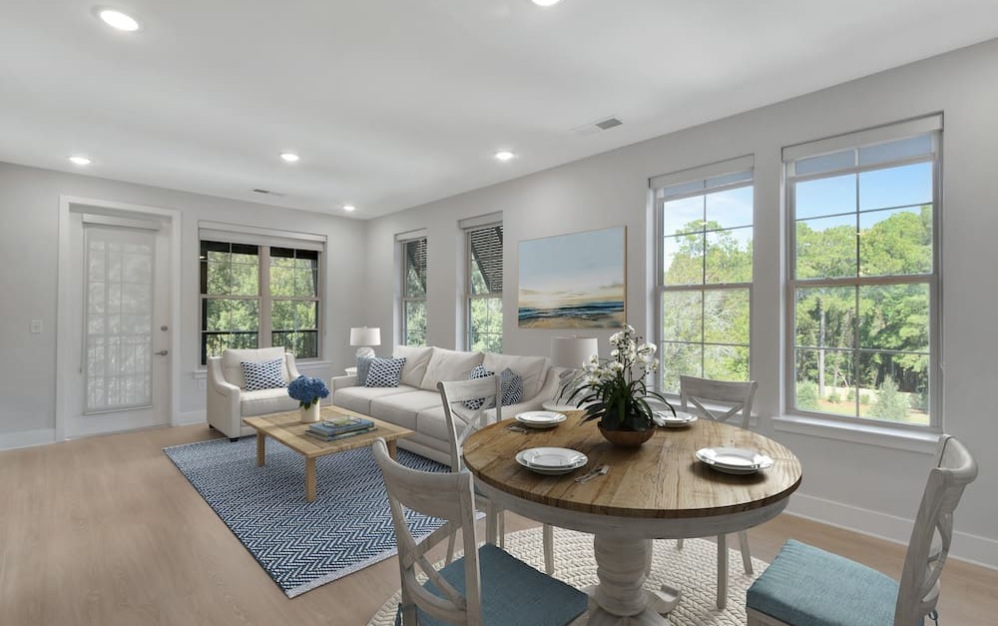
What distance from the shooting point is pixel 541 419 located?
6.95ft

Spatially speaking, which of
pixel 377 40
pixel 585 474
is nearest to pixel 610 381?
pixel 585 474

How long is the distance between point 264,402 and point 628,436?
162 inches

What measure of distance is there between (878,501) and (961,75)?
2372 mm

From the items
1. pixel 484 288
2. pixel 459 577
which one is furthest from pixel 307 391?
pixel 459 577

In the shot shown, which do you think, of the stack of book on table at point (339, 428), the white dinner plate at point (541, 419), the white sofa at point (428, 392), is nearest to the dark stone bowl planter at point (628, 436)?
the white dinner plate at point (541, 419)

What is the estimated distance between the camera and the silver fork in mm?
Answer: 1451

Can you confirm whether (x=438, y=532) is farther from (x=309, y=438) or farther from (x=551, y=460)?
(x=309, y=438)

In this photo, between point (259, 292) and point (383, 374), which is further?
point (259, 292)

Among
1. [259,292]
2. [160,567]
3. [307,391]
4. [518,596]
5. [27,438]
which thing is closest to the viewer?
[518,596]

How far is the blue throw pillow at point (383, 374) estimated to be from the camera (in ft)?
16.6

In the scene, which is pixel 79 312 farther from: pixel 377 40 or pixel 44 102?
pixel 377 40

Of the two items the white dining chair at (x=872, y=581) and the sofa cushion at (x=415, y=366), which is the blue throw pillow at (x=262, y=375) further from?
the white dining chair at (x=872, y=581)

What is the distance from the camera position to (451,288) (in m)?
5.59

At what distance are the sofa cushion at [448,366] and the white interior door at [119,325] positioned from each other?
9.94 feet
